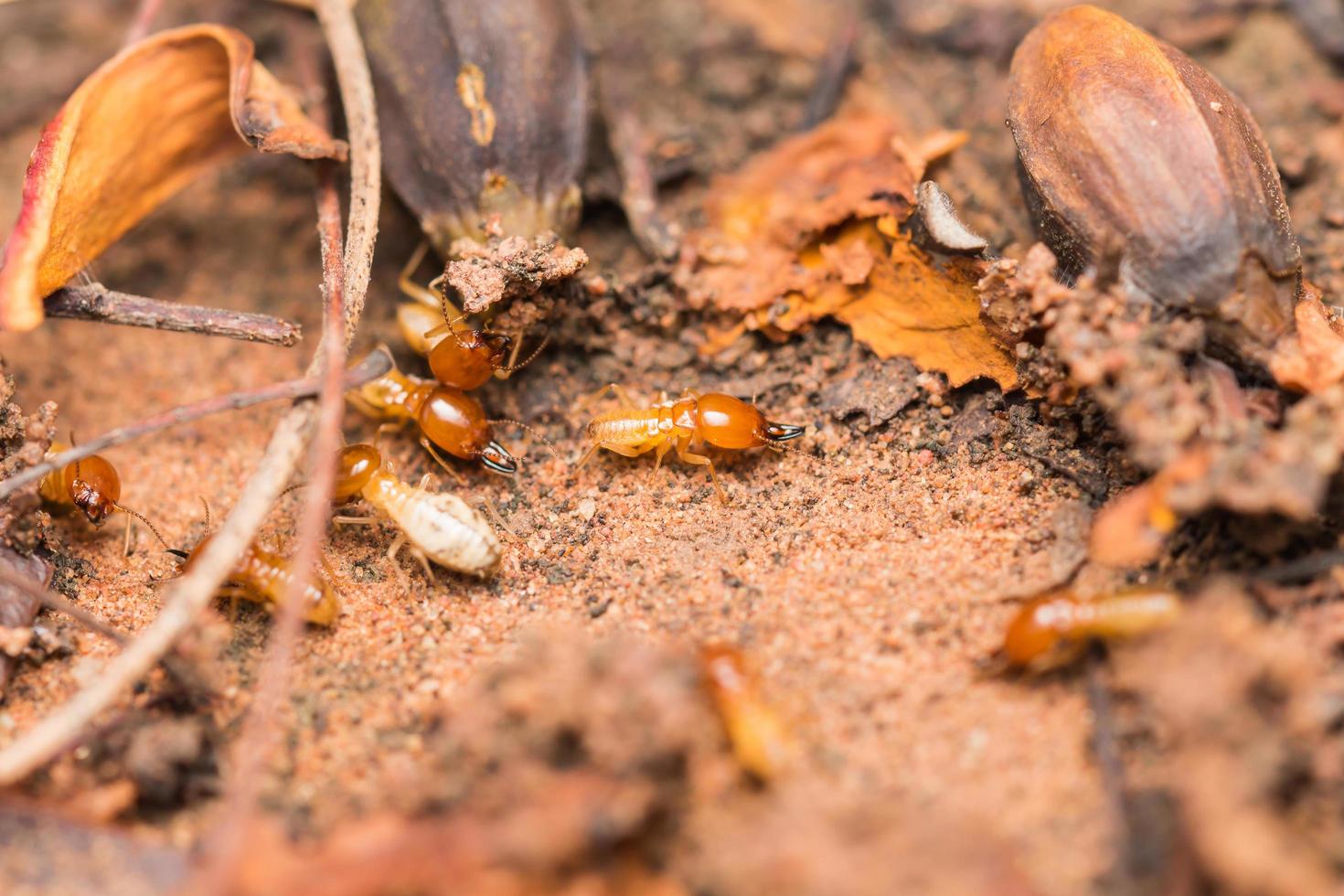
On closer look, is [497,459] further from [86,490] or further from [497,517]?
[86,490]

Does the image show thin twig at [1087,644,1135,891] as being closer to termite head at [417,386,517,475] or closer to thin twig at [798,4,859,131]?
termite head at [417,386,517,475]

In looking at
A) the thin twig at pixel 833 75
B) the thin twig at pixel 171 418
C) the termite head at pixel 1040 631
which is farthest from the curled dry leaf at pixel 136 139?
the termite head at pixel 1040 631

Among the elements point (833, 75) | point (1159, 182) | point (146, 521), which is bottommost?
point (146, 521)

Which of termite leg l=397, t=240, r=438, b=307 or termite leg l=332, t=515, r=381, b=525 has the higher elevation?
termite leg l=397, t=240, r=438, b=307

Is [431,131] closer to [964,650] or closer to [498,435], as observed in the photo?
[498,435]

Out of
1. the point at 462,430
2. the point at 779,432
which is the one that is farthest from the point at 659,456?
the point at 462,430

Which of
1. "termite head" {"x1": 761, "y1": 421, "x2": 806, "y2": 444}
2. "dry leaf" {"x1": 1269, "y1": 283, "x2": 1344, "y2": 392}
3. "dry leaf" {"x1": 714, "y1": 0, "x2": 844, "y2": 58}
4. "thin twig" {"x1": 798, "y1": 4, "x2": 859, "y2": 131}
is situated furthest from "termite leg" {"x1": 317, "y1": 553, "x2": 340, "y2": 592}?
"dry leaf" {"x1": 714, "y1": 0, "x2": 844, "y2": 58}

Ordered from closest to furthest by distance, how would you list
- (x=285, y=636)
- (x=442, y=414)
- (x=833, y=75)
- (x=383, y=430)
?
(x=285, y=636)
(x=442, y=414)
(x=383, y=430)
(x=833, y=75)
